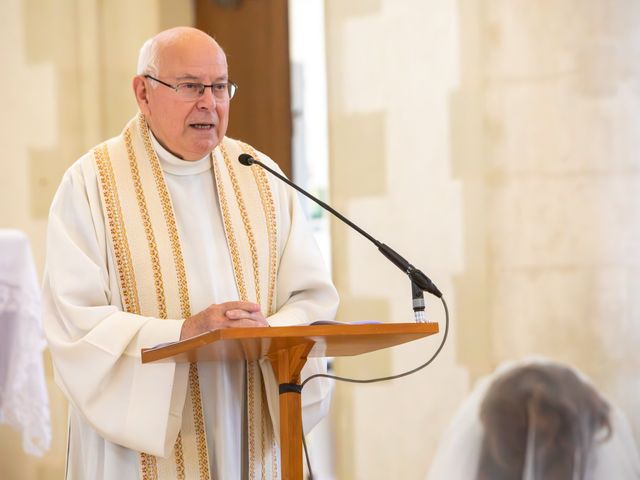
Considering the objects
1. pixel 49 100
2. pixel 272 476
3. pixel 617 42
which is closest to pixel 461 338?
pixel 617 42

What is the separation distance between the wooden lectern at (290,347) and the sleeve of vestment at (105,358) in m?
0.27

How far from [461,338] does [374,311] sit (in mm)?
496

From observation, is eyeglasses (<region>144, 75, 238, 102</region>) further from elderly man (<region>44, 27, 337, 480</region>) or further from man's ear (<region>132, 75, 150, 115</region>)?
man's ear (<region>132, 75, 150, 115</region>)

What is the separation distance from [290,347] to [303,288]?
71 centimetres

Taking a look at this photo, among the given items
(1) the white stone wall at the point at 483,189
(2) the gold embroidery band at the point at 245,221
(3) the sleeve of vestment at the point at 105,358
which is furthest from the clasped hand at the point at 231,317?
(1) the white stone wall at the point at 483,189

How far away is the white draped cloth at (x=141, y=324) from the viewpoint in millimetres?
2943

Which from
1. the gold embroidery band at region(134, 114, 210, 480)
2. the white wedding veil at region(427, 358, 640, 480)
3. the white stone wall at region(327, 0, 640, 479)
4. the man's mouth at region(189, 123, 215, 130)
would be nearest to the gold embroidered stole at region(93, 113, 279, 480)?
the gold embroidery band at region(134, 114, 210, 480)

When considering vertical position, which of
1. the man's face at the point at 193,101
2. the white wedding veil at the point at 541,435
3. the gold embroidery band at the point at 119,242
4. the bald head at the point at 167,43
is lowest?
the white wedding veil at the point at 541,435

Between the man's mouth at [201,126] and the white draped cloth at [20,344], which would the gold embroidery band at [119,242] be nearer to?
the man's mouth at [201,126]

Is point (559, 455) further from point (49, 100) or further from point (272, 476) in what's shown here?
point (49, 100)

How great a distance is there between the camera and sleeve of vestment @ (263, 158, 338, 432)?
3215mm

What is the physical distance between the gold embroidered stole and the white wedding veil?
0.92 metres

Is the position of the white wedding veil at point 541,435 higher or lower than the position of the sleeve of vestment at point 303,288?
lower

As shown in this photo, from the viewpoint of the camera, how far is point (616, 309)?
4508 millimetres
